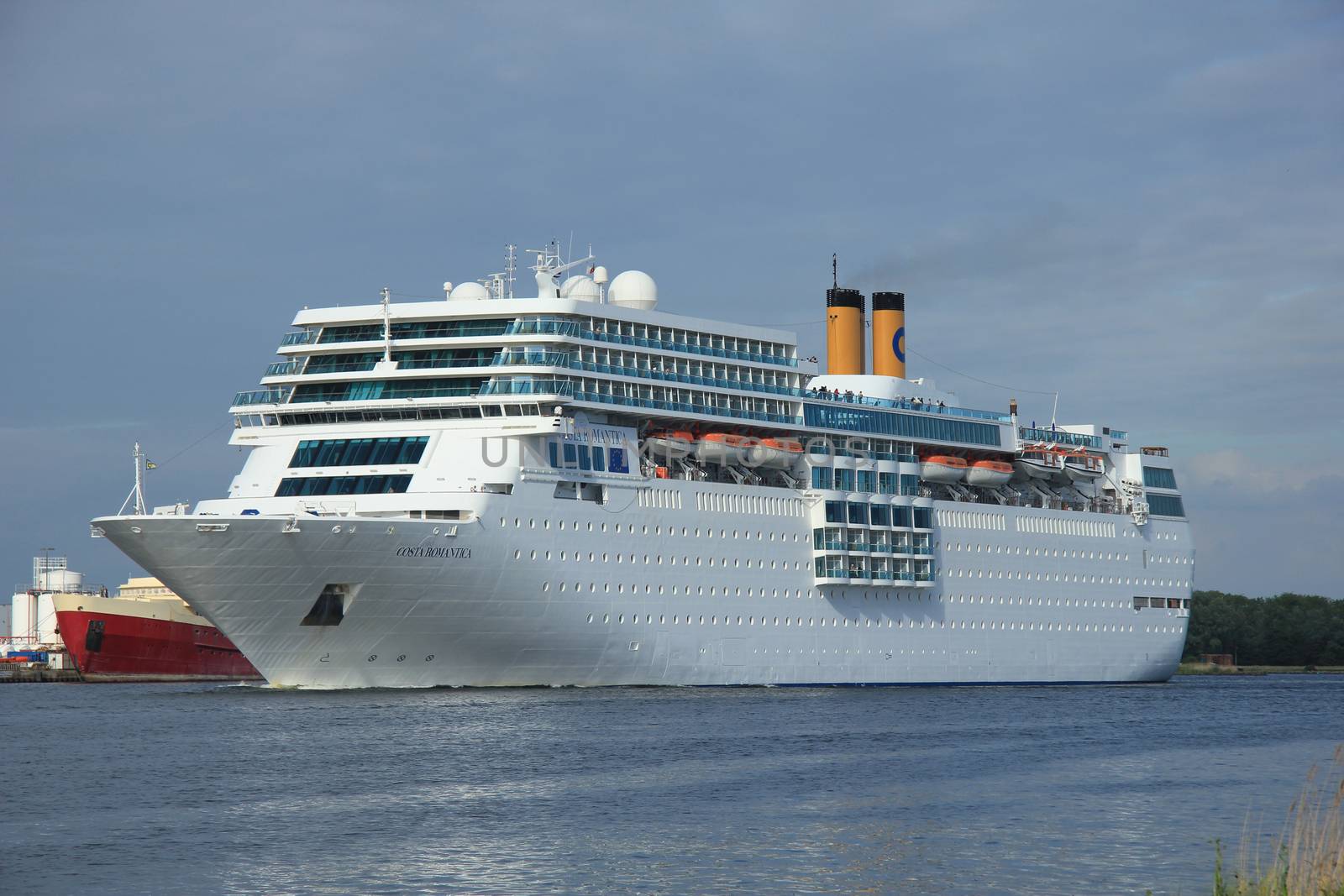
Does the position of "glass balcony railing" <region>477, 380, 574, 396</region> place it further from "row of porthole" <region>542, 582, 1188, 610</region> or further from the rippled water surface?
the rippled water surface

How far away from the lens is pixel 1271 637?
126125mm

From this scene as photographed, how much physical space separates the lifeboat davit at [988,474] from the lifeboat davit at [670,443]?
1707 cm

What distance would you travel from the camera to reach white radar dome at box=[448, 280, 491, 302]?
191 feet

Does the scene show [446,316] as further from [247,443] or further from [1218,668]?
[1218,668]

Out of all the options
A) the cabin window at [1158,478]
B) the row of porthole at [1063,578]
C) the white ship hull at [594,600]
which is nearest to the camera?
the white ship hull at [594,600]

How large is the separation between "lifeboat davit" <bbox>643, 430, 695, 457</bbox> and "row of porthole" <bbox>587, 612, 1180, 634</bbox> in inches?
227

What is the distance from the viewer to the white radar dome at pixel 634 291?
196 feet

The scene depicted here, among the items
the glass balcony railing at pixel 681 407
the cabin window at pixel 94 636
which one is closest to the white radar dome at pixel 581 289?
the glass balcony railing at pixel 681 407

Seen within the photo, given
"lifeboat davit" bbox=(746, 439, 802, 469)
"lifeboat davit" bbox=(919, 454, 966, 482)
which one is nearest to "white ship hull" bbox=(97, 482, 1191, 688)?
"lifeboat davit" bbox=(919, 454, 966, 482)

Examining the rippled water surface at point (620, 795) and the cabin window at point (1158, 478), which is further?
the cabin window at point (1158, 478)

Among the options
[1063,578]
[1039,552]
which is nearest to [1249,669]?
[1063,578]

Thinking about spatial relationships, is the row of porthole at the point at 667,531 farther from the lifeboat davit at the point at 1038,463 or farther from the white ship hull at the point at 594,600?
the lifeboat davit at the point at 1038,463

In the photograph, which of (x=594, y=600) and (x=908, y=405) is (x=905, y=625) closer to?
(x=908, y=405)

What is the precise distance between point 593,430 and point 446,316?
19.1 feet
